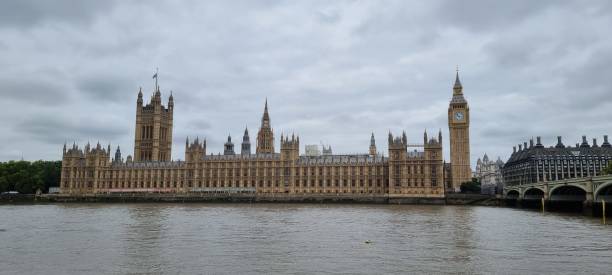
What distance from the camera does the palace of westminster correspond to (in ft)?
360

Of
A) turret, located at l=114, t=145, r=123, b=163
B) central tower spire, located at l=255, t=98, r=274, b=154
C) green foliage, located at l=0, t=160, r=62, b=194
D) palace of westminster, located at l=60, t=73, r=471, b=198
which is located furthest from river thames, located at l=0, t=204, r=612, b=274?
central tower spire, located at l=255, t=98, r=274, b=154

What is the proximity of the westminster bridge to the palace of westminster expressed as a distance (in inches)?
741

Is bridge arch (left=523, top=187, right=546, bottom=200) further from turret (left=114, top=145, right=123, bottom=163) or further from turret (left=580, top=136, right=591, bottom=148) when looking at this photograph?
turret (left=114, top=145, right=123, bottom=163)

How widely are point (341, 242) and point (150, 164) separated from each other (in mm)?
110868

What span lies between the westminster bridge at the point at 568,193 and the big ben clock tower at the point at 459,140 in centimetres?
2423

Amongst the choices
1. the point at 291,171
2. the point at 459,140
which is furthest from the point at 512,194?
the point at 291,171

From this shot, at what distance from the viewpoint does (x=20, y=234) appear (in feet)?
121

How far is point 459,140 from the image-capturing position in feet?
429

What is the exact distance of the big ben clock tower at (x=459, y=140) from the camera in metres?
128

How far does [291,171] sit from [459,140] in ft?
153

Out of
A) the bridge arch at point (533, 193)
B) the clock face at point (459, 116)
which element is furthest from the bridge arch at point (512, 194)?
the clock face at point (459, 116)

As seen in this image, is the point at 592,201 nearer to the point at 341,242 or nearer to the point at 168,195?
the point at 341,242

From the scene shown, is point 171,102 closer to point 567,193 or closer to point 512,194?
point 512,194

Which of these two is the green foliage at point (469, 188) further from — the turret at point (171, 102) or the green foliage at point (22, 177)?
the green foliage at point (22, 177)
